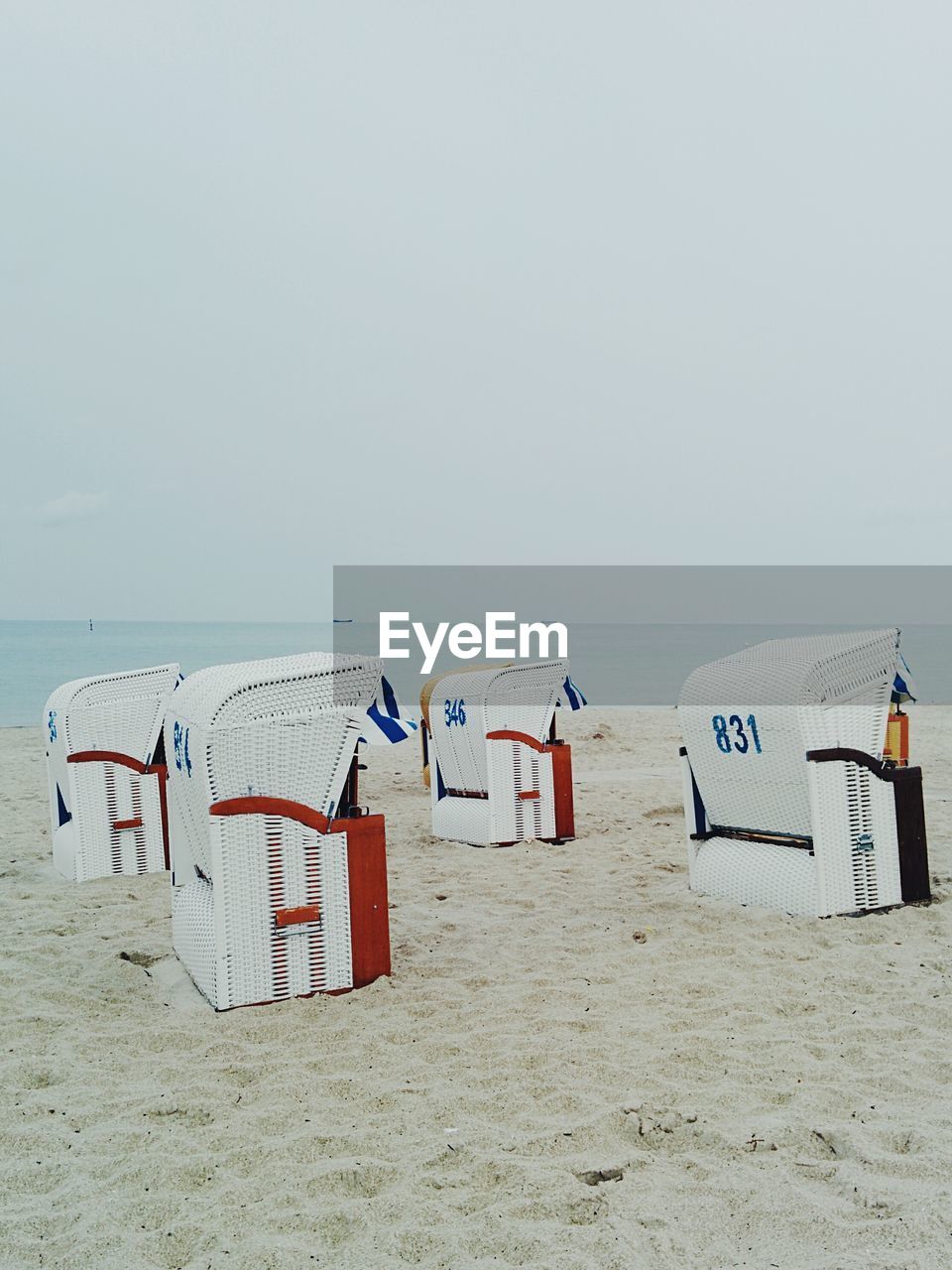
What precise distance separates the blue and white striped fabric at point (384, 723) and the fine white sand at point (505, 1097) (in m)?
1.29

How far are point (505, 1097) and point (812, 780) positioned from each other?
118 inches

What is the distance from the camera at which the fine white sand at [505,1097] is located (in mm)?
3072

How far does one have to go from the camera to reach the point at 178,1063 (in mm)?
4449

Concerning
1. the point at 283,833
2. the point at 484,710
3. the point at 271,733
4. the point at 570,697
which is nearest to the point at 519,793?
the point at 484,710

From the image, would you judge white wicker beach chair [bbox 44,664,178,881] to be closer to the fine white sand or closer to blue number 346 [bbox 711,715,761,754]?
the fine white sand

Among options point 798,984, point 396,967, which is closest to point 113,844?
point 396,967

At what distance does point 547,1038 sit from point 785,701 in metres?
2.59

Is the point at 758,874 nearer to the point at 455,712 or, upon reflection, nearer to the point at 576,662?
the point at 455,712

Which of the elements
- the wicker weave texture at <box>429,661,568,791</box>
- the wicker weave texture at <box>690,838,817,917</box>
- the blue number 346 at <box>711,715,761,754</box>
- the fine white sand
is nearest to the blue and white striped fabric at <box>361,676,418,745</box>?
the fine white sand

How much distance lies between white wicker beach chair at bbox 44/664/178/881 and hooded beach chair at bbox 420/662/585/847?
2.49 m

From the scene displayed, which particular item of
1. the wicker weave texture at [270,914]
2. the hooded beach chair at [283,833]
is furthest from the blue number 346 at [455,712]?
the wicker weave texture at [270,914]

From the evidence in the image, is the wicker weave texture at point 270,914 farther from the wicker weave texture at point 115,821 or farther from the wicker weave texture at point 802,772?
the wicker weave texture at point 115,821

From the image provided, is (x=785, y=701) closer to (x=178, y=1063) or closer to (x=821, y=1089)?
(x=821, y=1089)

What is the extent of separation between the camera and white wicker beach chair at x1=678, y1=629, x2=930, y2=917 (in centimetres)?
619
